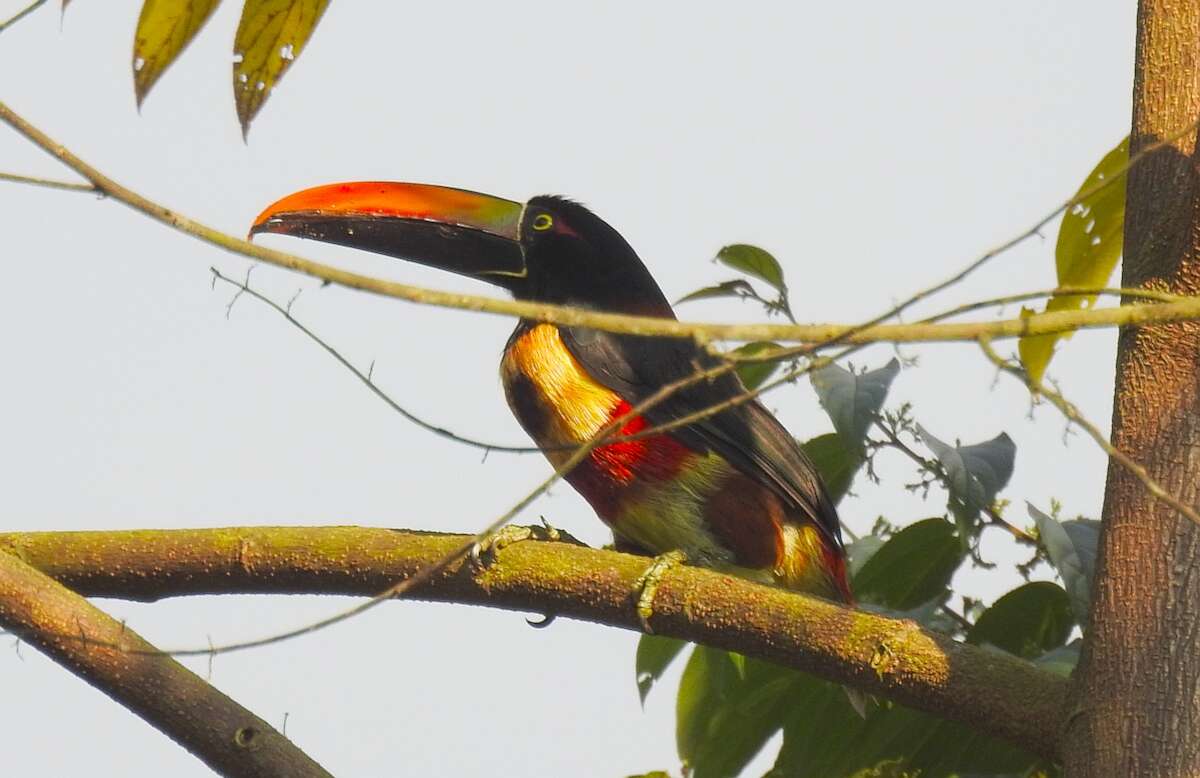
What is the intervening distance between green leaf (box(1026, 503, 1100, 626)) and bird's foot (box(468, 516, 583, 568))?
989 millimetres

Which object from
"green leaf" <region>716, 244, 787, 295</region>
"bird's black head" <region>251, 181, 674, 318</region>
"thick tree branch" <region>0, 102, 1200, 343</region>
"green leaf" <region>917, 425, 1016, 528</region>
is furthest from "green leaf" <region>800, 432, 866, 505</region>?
"thick tree branch" <region>0, 102, 1200, 343</region>

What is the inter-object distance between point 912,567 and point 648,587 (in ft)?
2.39

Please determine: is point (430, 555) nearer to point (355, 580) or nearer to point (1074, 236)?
point (355, 580)

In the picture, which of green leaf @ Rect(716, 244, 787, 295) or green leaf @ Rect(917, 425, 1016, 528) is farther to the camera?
green leaf @ Rect(716, 244, 787, 295)

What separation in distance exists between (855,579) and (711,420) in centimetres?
89

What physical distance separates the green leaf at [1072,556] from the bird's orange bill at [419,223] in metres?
2.04

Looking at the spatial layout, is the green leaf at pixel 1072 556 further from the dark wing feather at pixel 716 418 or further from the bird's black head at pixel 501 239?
the bird's black head at pixel 501 239

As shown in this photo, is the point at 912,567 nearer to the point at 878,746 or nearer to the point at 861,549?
the point at 861,549

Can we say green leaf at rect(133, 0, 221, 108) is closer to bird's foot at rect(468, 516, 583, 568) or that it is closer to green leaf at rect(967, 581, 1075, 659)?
bird's foot at rect(468, 516, 583, 568)

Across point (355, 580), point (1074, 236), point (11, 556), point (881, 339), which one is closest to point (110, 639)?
point (11, 556)

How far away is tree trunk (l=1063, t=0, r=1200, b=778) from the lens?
2.44 m

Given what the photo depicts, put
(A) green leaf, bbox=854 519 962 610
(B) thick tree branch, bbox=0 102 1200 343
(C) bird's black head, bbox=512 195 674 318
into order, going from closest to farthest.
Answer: (B) thick tree branch, bbox=0 102 1200 343 < (A) green leaf, bbox=854 519 962 610 < (C) bird's black head, bbox=512 195 674 318

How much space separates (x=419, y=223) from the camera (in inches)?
179

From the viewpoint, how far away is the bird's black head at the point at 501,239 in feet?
14.8
